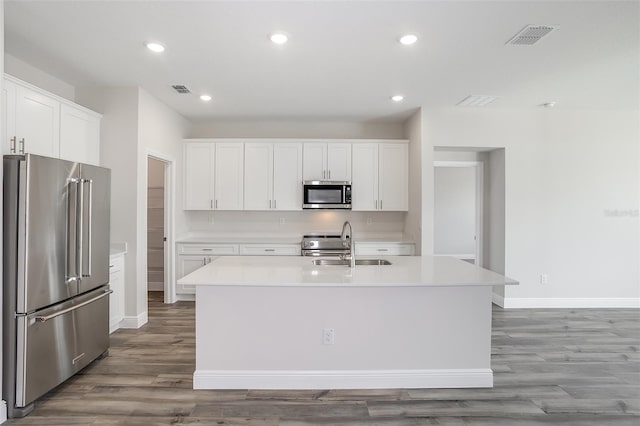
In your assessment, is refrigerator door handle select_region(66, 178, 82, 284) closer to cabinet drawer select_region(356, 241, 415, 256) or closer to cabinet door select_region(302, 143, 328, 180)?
cabinet door select_region(302, 143, 328, 180)

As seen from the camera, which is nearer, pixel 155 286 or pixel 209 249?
pixel 209 249

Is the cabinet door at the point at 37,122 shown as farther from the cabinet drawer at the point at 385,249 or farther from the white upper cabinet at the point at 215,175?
the cabinet drawer at the point at 385,249

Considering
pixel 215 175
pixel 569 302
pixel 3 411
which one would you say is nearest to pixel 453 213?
pixel 569 302

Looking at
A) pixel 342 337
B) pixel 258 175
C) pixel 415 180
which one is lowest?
pixel 342 337

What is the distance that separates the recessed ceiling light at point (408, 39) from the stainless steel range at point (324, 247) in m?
2.94

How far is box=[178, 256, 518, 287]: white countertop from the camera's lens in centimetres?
250

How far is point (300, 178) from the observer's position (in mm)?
5551

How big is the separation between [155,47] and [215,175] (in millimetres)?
2649

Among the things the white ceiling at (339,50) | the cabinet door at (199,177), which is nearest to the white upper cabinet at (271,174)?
the cabinet door at (199,177)

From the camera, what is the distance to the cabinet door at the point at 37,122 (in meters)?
3.01

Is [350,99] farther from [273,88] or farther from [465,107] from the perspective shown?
[465,107]

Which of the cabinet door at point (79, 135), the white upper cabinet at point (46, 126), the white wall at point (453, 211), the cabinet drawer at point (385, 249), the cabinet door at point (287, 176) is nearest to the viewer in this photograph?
the white upper cabinet at point (46, 126)

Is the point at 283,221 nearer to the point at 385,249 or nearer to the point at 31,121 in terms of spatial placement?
the point at 385,249

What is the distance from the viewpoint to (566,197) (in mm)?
5051
